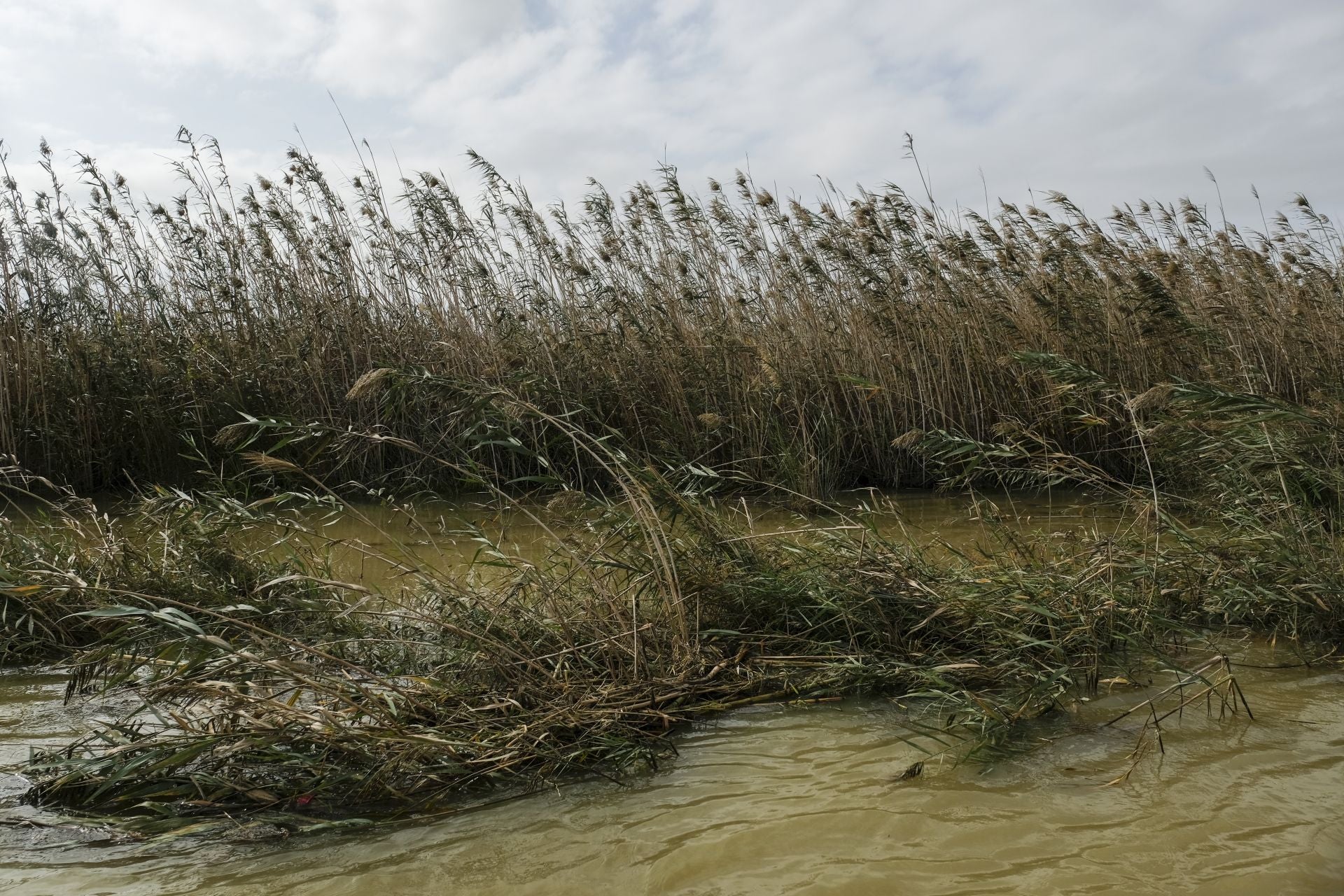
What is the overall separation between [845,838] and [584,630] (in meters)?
1.17

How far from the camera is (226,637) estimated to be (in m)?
3.65

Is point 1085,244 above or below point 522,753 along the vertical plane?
above

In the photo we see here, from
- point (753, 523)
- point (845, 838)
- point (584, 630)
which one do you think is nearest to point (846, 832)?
point (845, 838)

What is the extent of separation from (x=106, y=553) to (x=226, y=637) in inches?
26.3

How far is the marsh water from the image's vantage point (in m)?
2.05

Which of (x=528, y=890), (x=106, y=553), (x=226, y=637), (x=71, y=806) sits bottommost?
(x=528, y=890)

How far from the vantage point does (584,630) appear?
311cm

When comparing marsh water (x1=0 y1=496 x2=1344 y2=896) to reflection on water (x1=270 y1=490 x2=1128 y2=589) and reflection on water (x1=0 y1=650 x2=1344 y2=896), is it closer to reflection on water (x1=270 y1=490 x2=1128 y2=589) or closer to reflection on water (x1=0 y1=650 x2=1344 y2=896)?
reflection on water (x1=0 y1=650 x2=1344 y2=896)

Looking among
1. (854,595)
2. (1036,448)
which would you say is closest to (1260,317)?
(1036,448)

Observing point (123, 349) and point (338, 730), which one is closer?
point (338, 730)

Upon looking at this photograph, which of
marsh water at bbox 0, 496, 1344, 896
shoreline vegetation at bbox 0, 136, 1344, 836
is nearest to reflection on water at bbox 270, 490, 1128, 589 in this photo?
shoreline vegetation at bbox 0, 136, 1344, 836

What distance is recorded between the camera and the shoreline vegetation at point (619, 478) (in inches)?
104

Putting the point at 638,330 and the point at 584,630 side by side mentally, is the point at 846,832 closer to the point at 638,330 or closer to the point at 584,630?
the point at 584,630

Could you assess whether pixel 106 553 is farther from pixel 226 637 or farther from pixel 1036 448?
pixel 1036 448
